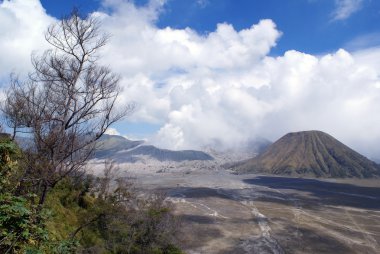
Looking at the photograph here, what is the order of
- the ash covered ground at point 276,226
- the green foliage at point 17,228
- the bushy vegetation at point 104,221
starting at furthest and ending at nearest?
the ash covered ground at point 276,226 < the bushy vegetation at point 104,221 < the green foliage at point 17,228

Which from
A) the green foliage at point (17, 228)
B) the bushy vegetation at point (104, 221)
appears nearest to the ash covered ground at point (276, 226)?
the bushy vegetation at point (104, 221)

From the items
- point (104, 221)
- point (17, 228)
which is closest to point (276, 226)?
point (104, 221)

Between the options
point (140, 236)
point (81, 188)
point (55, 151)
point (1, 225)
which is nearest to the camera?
point (1, 225)

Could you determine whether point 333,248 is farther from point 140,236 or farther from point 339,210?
point 339,210

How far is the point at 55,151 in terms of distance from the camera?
14.5 m

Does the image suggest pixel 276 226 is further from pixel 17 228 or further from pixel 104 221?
pixel 17 228

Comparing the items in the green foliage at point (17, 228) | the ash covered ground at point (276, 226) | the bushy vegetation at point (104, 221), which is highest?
the green foliage at point (17, 228)

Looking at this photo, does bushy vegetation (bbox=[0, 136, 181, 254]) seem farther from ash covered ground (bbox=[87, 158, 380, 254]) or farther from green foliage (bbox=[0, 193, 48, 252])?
ash covered ground (bbox=[87, 158, 380, 254])

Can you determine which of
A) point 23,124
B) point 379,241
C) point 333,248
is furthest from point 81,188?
point 379,241

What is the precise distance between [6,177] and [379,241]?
2687 inches

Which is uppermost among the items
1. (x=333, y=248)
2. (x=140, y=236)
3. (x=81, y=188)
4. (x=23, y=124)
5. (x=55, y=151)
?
(x=23, y=124)

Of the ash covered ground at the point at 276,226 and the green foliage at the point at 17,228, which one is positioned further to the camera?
the ash covered ground at the point at 276,226

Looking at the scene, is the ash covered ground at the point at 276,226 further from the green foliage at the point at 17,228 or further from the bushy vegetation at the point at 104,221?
the green foliage at the point at 17,228

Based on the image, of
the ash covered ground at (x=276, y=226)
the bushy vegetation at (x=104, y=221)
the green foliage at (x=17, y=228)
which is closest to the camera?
the green foliage at (x=17, y=228)
